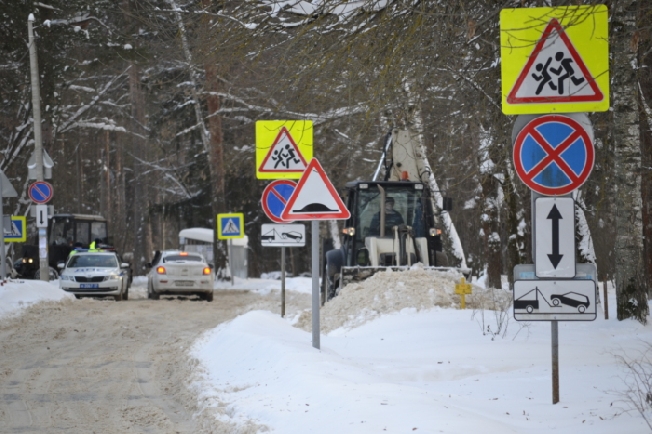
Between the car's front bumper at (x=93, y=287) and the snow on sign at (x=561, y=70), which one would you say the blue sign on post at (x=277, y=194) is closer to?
the snow on sign at (x=561, y=70)

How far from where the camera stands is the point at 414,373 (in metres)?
10.4

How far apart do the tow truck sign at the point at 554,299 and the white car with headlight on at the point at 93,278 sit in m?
21.9

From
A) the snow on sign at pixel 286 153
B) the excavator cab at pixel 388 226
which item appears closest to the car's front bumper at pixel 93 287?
the excavator cab at pixel 388 226

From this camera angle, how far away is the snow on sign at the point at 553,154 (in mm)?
7648

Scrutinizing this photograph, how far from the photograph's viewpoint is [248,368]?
10.5 metres

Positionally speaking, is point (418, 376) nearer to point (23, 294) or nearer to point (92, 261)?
point (23, 294)

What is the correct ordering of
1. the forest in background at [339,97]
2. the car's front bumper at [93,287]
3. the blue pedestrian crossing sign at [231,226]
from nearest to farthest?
the forest in background at [339,97] → the car's front bumper at [93,287] → the blue pedestrian crossing sign at [231,226]

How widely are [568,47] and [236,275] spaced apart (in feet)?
115

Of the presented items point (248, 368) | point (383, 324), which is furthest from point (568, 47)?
point (383, 324)

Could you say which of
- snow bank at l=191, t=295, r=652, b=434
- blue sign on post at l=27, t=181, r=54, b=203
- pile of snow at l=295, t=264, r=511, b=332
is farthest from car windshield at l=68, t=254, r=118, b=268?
snow bank at l=191, t=295, r=652, b=434

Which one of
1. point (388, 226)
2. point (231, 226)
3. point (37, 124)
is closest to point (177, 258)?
point (231, 226)

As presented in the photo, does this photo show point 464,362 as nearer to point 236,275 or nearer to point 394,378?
point 394,378

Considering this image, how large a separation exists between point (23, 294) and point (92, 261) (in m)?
5.40

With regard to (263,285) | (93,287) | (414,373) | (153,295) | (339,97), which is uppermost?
(339,97)
